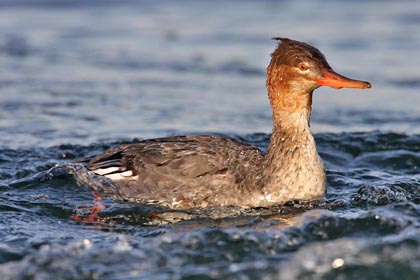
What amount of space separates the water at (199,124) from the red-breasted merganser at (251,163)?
172 mm

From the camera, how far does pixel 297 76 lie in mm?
7988

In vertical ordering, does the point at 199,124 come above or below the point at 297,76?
below

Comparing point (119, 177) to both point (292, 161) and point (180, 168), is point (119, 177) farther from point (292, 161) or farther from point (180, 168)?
point (292, 161)

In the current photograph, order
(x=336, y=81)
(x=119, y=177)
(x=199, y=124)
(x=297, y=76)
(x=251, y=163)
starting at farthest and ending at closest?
(x=199, y=124) < (x=119, y=177) < (x=251, y=163) < (x=297, y=76) < (x=336, y=81)

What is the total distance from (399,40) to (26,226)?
10384 mm

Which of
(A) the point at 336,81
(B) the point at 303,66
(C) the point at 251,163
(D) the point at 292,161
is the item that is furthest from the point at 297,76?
(C) the point at 251,163

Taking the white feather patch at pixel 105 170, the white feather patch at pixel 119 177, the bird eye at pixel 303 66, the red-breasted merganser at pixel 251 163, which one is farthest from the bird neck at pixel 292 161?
the white feather patch at pixel 105 170

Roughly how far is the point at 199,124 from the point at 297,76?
3.90 meters

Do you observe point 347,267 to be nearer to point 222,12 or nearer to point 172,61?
point 172,61

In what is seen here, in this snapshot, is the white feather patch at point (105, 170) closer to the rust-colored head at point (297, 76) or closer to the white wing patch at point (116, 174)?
the white wing patch at point (116, 174)

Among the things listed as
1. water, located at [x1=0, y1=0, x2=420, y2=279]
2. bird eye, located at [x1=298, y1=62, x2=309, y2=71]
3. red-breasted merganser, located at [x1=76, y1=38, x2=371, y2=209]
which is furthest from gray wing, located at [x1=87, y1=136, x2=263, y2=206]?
bird eye, located at [x1=298, y1=62, x2=309, y2=71]

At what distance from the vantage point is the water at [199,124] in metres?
6.62

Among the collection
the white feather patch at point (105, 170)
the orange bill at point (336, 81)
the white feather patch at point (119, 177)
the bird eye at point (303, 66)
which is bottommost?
the white feather patch at point (119, 177)

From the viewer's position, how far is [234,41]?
16.4 metres
